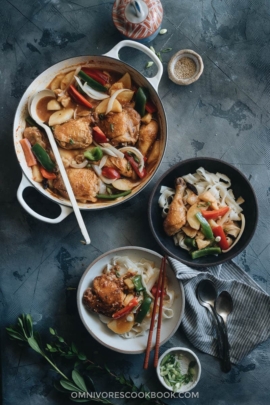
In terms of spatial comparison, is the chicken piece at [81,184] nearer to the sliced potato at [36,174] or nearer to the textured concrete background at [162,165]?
the sliced potato at [36,174]

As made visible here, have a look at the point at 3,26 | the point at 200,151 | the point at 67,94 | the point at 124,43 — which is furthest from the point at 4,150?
the point at 200,151

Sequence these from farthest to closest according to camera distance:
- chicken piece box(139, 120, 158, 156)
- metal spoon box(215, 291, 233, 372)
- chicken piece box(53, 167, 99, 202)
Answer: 1. metal spoon box(215, 291, 233, 372)
2. chicken piece box(139, 120, 158, 156)
3. chicken piece box(53, 167, 99, 202)

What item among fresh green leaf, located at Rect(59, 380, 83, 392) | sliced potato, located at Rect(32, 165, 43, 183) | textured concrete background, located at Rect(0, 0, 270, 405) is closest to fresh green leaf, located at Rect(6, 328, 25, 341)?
textured concrete background, located at Rect(0, 0, 270, 405)

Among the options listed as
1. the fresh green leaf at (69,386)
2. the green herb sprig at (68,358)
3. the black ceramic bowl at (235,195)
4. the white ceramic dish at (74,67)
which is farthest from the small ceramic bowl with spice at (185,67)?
the fresh green leaf at (69,386)

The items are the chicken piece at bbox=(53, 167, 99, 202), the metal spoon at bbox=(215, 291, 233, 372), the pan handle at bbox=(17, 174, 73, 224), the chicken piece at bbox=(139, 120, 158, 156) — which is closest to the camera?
the pan handle at bbox=(17, 174, 73, 224)

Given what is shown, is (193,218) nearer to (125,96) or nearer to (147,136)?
(147,136)

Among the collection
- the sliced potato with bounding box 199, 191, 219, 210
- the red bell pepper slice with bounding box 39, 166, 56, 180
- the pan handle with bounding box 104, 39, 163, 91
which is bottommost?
the sliced potato with bounding box 199, 191, 219, 210

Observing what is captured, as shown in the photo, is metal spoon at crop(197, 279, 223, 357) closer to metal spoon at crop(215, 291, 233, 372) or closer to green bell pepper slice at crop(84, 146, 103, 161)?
metal spoon at crop(215, 291, 233, 372)
